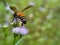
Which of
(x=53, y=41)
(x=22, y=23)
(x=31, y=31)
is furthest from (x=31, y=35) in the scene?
(x=22, y=23)

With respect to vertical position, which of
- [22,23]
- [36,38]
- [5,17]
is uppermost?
[22,23]

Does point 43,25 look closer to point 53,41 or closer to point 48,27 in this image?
point 48,27

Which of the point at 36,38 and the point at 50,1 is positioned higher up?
the point at 50,1

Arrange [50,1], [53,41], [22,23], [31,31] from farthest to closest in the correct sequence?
[50,1] < [31,31] < [53,41] < [22,23]

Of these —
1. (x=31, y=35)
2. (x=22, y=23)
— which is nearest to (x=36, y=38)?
(x=31, y=35)

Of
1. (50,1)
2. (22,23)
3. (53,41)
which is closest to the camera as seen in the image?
(22,23)

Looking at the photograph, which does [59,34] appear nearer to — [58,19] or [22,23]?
[58,19]

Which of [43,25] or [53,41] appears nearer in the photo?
[53,41]
